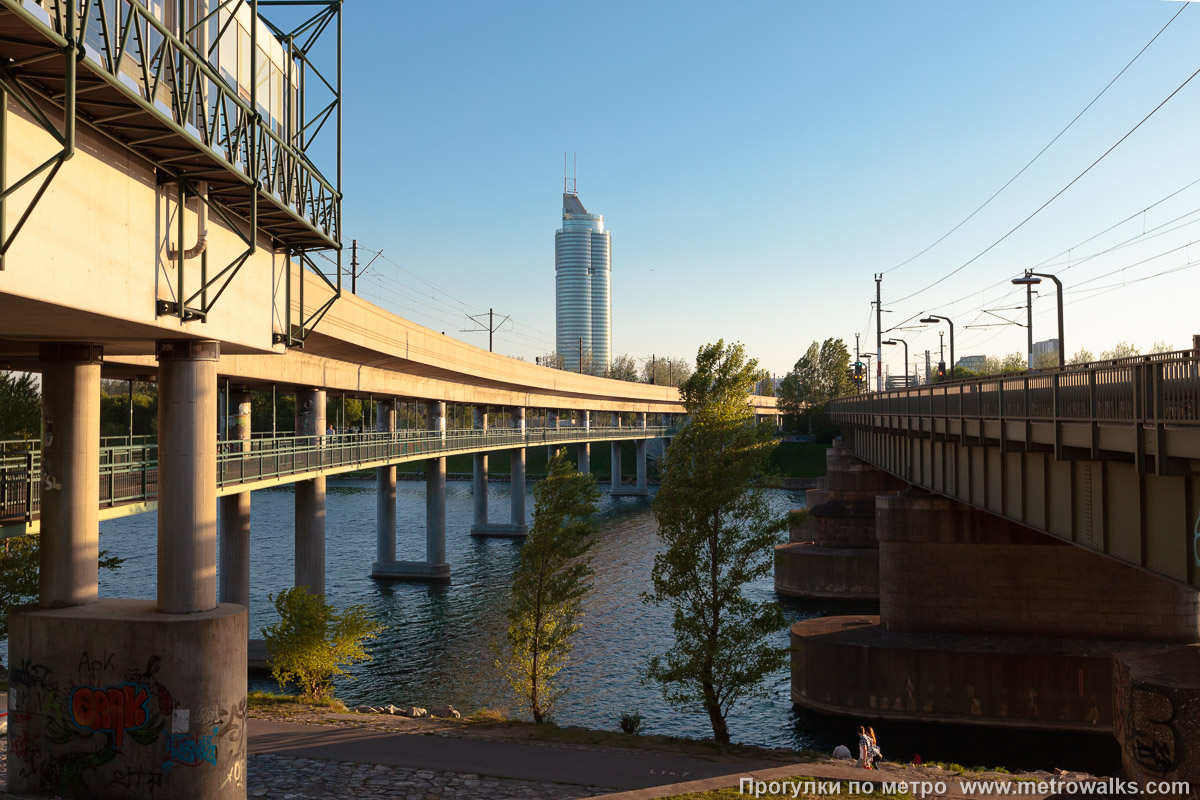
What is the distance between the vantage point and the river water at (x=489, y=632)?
23891 mm

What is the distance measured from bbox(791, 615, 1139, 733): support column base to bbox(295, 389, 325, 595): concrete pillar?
58.7 ft

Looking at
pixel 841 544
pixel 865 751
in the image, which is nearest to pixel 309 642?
pixel 865 751

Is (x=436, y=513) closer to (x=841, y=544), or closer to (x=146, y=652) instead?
(x=841, y=544)

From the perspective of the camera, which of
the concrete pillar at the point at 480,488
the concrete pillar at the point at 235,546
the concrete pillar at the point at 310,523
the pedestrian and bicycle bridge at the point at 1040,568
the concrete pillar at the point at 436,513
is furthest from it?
the concrete pillar at the point at 480,488

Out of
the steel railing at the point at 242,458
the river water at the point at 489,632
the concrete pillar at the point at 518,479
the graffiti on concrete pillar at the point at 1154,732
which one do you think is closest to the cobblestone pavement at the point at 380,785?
the steel railing at the point at 242,458

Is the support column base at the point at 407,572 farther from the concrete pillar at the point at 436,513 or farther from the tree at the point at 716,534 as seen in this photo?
the tree at the point at 716,534

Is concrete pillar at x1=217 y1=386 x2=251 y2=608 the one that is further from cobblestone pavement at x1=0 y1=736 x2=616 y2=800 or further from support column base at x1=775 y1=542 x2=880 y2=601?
support column base at x1=775 y1=542 x2=880 y2=601

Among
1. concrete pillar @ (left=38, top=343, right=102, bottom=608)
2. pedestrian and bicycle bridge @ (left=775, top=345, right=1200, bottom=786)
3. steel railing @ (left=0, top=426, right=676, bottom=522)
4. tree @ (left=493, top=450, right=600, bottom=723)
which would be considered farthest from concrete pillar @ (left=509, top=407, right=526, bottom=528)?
concrete pillar @ (left=38, top=343, right=102, bottom=608)

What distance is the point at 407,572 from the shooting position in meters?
44.2

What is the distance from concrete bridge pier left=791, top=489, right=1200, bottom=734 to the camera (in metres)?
24.0

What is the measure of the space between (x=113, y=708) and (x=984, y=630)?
2365 cm

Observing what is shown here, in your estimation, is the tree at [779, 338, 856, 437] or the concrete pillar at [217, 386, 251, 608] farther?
the tree at [779, 338, 856, 437]

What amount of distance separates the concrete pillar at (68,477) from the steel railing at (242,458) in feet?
1.80

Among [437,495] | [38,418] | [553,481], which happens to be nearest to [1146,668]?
[553,481]
